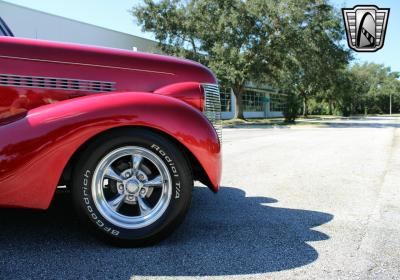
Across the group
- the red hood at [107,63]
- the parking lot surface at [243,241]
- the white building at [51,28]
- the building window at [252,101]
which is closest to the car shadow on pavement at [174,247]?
the parking lot surface at [243,241]

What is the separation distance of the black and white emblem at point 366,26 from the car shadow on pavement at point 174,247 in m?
9.64

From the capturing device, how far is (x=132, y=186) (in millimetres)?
2982

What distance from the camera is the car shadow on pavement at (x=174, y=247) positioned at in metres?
2.54

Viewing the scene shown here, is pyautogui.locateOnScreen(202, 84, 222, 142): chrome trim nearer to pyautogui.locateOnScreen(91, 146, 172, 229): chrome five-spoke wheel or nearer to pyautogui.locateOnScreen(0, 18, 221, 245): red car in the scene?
pyautogui.locateOnScreen(0, 18, 221, 245): red car

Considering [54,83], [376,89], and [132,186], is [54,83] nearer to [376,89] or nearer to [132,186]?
[132,186]

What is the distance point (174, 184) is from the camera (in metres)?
2.96

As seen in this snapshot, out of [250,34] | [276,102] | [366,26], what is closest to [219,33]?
[250,34]

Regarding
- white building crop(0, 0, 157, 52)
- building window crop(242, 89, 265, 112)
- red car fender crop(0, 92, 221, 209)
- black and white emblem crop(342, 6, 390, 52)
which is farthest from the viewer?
building window crop(242, 89, 265, 112)

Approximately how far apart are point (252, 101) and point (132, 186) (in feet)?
169

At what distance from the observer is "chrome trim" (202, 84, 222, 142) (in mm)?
3458

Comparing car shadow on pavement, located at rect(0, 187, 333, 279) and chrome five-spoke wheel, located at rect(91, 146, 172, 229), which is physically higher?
chrome five-spoke wheel, located at rect(91, 146, 172, 229)

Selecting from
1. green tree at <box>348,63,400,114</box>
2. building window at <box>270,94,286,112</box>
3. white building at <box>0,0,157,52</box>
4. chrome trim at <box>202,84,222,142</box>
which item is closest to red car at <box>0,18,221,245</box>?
chrome trim at <box>202,84,222,142</box>

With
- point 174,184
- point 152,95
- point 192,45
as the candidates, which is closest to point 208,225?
point 174,184

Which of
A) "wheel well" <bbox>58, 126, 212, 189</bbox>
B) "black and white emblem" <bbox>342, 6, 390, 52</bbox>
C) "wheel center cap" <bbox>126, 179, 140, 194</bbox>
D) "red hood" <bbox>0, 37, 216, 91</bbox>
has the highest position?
"black and white emblem" <bbox>342, 6, 390, 52</bbox>
